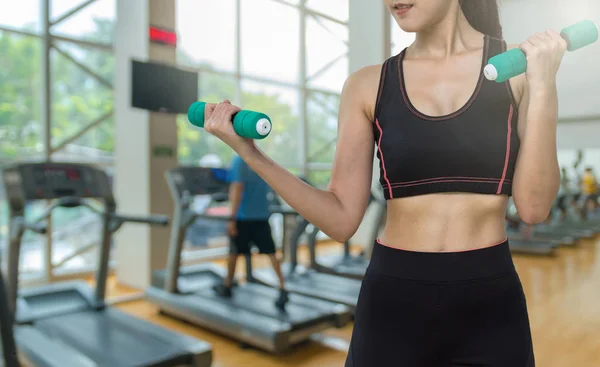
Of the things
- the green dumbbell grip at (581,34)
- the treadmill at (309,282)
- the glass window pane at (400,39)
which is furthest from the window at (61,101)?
the green dumbbell grip at (581,34)

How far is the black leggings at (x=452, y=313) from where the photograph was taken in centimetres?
75

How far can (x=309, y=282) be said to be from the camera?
14.9 ft

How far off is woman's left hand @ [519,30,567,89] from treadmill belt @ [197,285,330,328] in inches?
107

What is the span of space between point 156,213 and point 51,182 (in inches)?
63.1

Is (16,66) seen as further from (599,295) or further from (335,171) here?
(599,295)

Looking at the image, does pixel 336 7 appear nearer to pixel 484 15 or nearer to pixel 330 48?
pixel 330 48

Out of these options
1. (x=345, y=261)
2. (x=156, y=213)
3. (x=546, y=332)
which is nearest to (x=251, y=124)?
(x=546, y=332)

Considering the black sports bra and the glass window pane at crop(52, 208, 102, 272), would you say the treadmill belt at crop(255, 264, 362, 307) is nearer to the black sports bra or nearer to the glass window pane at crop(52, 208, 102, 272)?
the glass window pane at crop(52, 208, 102, 272)

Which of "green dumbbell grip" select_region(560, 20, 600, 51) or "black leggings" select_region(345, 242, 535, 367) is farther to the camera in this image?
"black leggings" select_region(345, 242, 535, 367)

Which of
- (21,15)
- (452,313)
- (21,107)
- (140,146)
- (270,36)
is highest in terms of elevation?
(21,15)

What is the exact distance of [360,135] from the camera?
860 millimetres

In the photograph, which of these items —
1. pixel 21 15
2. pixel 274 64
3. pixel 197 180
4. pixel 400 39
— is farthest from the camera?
pixel 274 64

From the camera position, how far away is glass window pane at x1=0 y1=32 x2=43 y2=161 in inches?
171

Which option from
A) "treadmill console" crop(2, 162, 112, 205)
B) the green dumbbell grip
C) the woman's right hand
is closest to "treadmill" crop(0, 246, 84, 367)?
"treadmill console" crop(2, 162, 112, 205)
